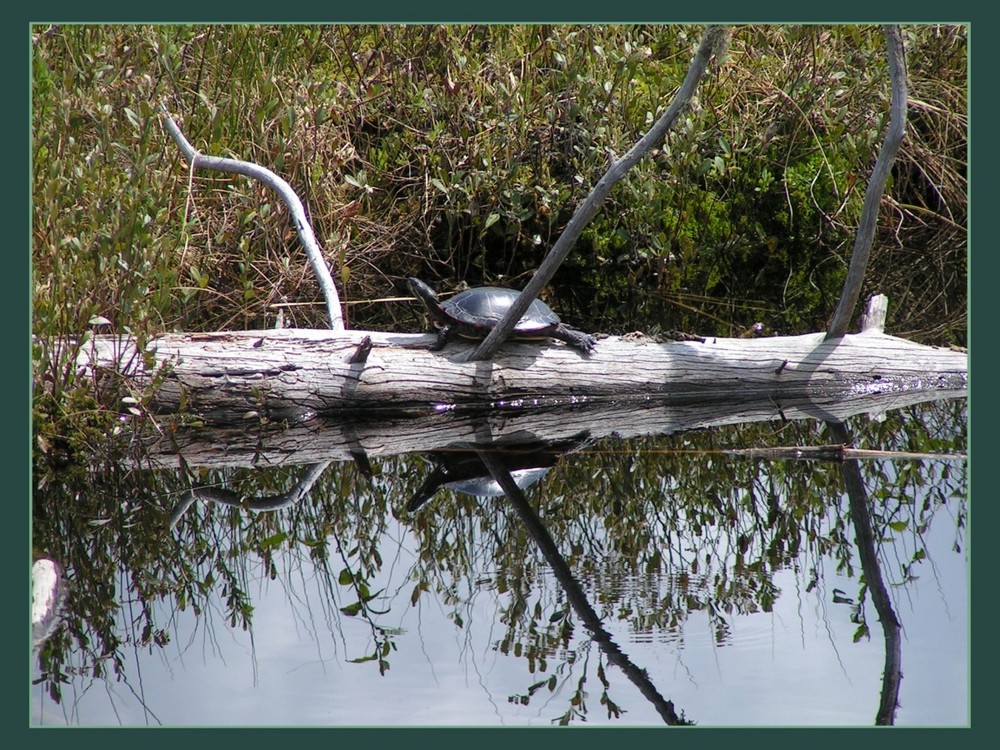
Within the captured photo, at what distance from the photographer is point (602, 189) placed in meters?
5.47

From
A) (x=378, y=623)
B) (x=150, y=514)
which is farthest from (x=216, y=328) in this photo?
(x=378, y=623)

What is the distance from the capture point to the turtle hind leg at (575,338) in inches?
234

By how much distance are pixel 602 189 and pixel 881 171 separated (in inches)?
59.0

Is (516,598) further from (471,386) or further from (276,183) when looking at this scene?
(276,183)

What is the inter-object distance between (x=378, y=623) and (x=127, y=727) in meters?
Answer: 0.87

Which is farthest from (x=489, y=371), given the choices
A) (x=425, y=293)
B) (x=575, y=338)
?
(x=425, y=293)

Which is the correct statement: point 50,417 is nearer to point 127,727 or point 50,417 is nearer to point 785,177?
point 127,727

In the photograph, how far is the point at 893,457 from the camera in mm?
4738

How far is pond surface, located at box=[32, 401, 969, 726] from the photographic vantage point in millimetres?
2723

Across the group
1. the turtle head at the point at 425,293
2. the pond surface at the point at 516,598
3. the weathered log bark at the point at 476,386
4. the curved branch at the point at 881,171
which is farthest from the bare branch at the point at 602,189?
the pond surface at the point at 516,598

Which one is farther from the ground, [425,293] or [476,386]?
[425,293]

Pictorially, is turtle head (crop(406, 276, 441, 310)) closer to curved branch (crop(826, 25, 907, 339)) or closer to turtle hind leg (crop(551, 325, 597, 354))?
turtle hind leg (crop(551, 325, 597, 354))

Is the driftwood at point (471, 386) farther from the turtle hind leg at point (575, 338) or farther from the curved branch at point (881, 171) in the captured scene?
the curved branch at point (881, 171)

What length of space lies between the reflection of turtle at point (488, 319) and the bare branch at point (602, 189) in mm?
127
